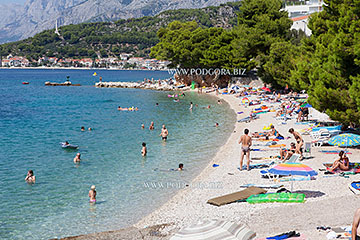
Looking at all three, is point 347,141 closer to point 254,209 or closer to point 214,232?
point 254,209

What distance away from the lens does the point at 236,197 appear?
46.2 feet

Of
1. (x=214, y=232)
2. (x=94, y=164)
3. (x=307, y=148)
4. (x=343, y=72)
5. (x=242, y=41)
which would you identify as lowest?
(x=94, y=164)

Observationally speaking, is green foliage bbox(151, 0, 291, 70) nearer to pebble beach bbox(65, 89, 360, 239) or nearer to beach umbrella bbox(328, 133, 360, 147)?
beach umbrella bbox(328, 133, 360, 147)

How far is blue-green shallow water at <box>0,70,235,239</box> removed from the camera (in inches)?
567

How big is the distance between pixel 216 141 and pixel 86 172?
33.1 ft

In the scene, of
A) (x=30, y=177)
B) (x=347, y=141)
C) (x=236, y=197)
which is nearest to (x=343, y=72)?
(x=347, y=141)

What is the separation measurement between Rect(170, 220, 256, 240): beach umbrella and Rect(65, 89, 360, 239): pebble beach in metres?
2.44

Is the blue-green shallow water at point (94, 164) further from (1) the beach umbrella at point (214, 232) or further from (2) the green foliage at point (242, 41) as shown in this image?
(2) the green foliage at point (242, 41)

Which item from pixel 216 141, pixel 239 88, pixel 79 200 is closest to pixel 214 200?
pixel 79 200

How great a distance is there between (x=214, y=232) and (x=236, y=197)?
19.4 ft

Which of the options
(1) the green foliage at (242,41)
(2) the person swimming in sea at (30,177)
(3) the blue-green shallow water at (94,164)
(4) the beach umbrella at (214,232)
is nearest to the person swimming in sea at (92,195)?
(3) the blue-green shallow water at (94,164)

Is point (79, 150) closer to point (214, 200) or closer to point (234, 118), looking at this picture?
point (214, 200)

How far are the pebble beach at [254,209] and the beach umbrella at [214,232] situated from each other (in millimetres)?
2439

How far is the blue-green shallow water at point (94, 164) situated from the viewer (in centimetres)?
→ 1441
